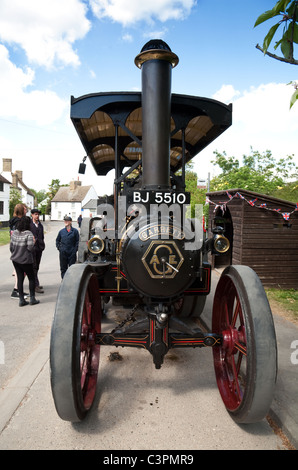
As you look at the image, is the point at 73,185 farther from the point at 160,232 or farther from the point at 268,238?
the point at 160,232

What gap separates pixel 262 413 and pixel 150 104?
256 centimetres

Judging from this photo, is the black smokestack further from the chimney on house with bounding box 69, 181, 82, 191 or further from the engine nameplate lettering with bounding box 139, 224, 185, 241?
the chimney on house with bounding box 69, 181, 82, 191

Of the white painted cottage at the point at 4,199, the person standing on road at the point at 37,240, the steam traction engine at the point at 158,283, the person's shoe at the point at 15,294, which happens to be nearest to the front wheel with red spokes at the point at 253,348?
the steam traction engine at the point at 158,283

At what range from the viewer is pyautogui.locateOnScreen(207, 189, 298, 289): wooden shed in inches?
279

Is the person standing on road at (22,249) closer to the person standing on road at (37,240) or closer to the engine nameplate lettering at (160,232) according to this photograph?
the person standing on road at (37,240)

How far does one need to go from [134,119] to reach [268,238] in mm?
4334

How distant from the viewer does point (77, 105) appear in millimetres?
3277

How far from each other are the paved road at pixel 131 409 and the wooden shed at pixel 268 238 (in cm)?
362

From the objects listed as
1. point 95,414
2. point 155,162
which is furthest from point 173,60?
point 95,414

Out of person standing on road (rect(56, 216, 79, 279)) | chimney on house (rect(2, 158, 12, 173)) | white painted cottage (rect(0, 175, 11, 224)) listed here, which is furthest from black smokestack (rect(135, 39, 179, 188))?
chimney on house (rect(2, 158, 12, 173))

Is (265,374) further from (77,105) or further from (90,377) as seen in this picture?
(77,105)

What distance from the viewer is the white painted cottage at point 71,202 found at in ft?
205

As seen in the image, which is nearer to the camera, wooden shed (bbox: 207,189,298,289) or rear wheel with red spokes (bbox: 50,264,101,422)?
rear wheel with red spokes (bbox: 50,264,101,422)

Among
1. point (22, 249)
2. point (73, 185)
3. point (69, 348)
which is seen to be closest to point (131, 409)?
point (69, 348)
